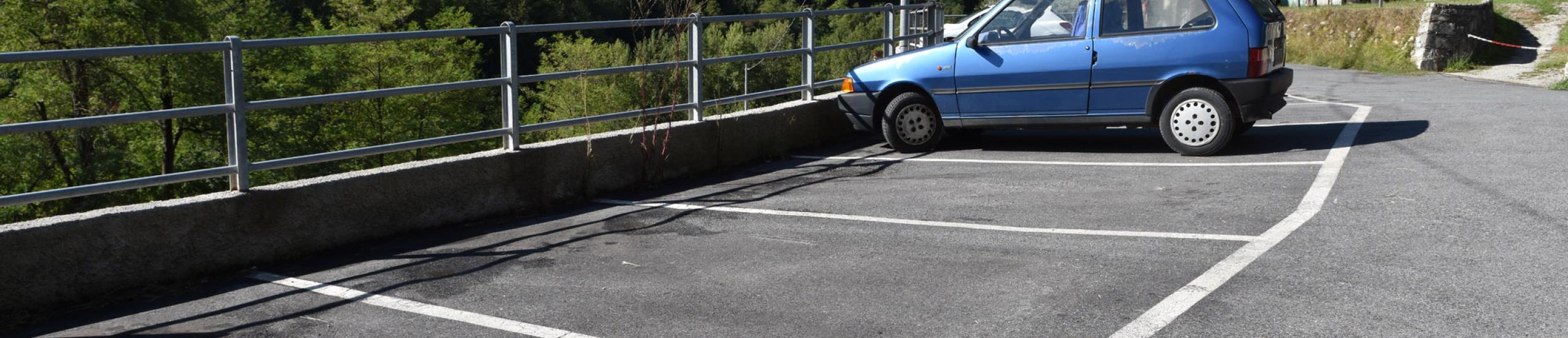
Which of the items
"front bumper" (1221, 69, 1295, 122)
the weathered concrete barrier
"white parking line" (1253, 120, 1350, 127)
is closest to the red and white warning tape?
"white parking line" (1253, 120, 1350, 127)

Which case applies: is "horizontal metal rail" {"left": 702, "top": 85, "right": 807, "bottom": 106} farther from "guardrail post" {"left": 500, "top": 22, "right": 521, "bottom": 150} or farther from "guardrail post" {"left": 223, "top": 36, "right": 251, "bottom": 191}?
"guardrail post" {"left": 223, "top": 36, "right": 251, "bottom": 191}

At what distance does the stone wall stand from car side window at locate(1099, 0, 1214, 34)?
17.1 m

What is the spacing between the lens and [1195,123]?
1016cm

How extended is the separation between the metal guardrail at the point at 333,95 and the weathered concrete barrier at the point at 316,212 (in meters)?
0.13

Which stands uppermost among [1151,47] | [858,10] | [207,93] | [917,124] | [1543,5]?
[1543,5]

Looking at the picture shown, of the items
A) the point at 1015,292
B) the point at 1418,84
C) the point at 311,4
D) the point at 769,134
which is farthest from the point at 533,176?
the point at 311,4

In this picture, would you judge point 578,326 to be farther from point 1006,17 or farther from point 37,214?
A: point 37,214

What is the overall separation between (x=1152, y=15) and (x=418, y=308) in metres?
6.69

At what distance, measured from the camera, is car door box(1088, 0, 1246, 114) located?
9.93 metres

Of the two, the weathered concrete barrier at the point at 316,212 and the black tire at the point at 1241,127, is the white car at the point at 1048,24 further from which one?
Result: the weathered concrete barrier at the point at 316,212

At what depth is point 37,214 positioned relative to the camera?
28.5m

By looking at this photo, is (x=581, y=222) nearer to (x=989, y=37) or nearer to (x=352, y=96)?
(x=352, y=96)

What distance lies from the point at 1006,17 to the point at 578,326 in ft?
21.5

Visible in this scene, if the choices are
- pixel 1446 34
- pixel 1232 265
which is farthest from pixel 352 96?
pixel 1446 34
